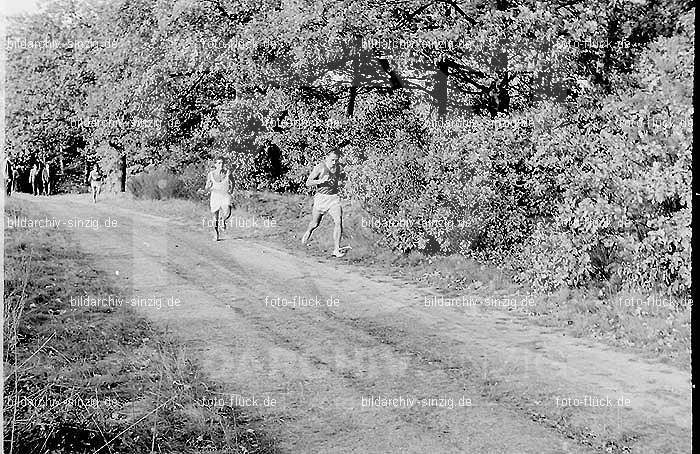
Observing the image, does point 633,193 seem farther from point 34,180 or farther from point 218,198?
point 34,180

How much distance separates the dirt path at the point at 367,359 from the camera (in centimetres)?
253

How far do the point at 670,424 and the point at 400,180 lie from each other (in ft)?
5.82

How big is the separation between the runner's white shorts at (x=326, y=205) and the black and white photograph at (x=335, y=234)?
0.01 metres

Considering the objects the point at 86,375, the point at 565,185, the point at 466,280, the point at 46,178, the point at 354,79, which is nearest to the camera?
the point at 86,375

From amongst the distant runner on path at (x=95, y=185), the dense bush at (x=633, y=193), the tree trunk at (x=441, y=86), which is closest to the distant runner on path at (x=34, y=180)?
the distant runner on path at (x=95, y=185)

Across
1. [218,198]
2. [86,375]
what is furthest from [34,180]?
[86,375]

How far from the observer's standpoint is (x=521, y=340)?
2.91 metres

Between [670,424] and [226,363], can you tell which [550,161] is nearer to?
[670,424]

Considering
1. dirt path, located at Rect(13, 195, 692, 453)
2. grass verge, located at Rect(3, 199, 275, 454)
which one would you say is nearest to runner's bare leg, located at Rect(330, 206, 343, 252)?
dirt path, located at Rect(13, 195, 692, 453)

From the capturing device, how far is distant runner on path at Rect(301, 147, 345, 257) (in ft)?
10.7

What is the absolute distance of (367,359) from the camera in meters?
2.78

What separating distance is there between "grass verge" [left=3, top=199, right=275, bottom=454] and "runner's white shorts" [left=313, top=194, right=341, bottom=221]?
0.96 m

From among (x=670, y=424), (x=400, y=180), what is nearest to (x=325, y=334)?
(x=400, y=180)

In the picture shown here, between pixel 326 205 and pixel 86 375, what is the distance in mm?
1329
